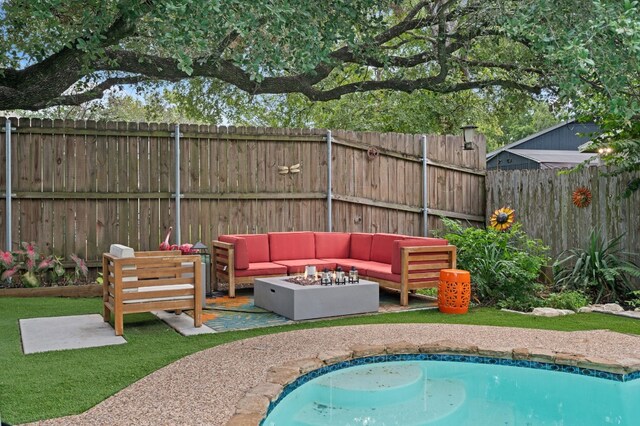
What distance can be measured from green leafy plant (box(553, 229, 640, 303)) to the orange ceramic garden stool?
187 cm

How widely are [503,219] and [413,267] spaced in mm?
2583

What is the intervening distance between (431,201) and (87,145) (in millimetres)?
5166

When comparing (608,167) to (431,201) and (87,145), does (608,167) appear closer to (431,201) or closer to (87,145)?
(431,201)

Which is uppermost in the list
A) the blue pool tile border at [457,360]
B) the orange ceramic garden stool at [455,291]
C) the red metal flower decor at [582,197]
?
the red metal flower decor at [582,197]

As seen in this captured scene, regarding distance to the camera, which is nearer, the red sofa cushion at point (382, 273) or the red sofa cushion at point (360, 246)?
the red sofa cushion at point (382, 273)

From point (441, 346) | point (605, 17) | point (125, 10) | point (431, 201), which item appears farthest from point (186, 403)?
point (431, 201)

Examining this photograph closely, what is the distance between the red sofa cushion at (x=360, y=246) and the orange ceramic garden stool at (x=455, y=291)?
1.87m

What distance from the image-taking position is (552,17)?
466 cm

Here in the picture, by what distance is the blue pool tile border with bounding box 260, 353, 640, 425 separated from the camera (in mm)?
4012

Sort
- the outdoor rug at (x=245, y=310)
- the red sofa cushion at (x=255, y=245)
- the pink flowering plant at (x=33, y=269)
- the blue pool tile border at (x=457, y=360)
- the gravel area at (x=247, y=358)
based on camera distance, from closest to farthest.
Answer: the gravel area at (x=247, y=358) < the blue pool tile border at (x=457, y=360) < the outdoor rug at (x=245, y=310) < the pink flowering plant at (x=33, y=269) < the red sofa cushion at (x=255, y=245)

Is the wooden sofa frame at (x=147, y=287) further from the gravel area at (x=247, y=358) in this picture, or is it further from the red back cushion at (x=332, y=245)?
the red back cushion at (x=332, y=245)

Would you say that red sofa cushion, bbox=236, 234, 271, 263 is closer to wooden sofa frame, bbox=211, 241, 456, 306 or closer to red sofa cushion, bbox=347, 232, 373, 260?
wooden sofa frame, bbox=211, 241, 456, 306

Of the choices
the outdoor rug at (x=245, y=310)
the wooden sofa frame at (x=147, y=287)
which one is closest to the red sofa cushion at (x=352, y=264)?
the outdoor rug at (x=245, y=310)

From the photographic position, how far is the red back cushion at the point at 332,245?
326 inches
